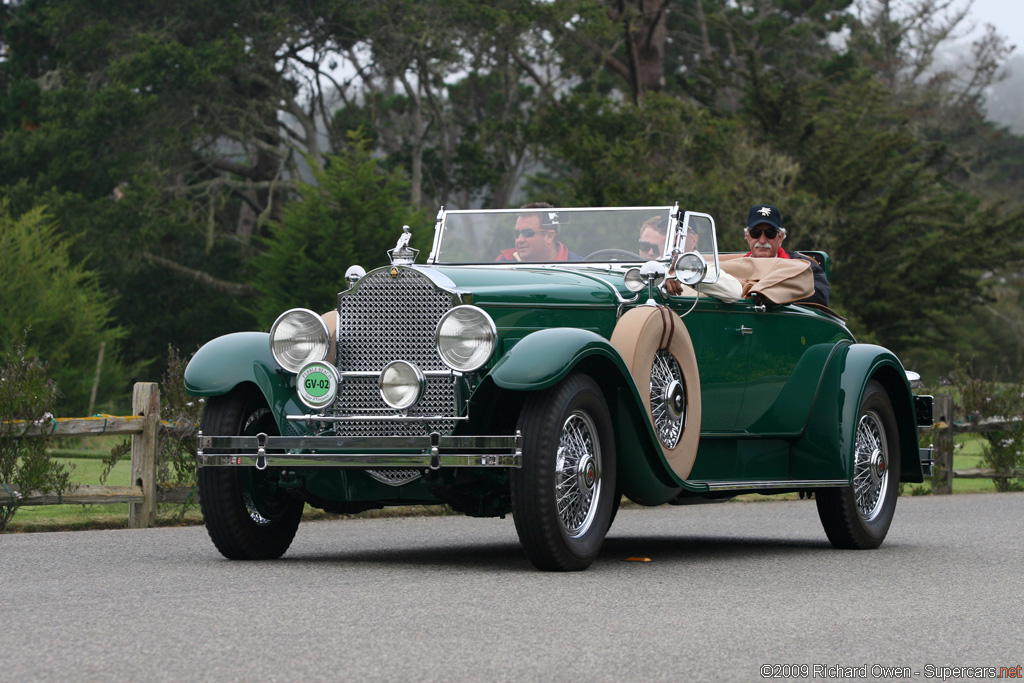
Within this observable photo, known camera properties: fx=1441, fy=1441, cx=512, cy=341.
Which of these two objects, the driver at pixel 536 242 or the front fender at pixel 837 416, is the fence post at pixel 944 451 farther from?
the driver at pixel 536 242

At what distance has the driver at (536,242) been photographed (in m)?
8.88

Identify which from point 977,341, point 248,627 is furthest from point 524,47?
point 248,627

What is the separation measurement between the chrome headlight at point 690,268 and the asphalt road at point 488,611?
156 centimetres

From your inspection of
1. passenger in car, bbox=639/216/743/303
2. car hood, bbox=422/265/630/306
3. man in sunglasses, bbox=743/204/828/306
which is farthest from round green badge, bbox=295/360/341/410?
man in sunglasses, bbox=743/204/828/306

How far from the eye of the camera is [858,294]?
35.9 meters

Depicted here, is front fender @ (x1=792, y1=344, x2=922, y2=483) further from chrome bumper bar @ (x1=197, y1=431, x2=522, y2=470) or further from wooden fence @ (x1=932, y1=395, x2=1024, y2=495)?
wooden fence @ (x1=932, y1=395, x2=1024, y2=495)

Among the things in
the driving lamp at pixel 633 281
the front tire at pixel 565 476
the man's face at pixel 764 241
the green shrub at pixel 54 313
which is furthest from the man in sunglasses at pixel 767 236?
the green shrub at pixel 54 313

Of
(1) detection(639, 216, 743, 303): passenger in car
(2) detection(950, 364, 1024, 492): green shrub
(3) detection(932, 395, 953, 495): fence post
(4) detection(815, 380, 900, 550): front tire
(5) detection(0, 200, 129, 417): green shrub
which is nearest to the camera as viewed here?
(1) detection(639, 216, 743, 303): passenger in car

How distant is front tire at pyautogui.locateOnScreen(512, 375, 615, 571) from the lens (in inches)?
271

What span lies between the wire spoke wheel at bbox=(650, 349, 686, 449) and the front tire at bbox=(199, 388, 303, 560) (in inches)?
82.0

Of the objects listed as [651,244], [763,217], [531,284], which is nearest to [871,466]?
A: [763,217]

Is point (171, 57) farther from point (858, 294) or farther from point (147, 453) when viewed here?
point (147, 453)

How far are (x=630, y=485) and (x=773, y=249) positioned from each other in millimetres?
2943

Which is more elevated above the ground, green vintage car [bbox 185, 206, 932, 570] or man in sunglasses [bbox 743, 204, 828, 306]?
man in sunglasses [bbox 743, 204, 828, 306]
